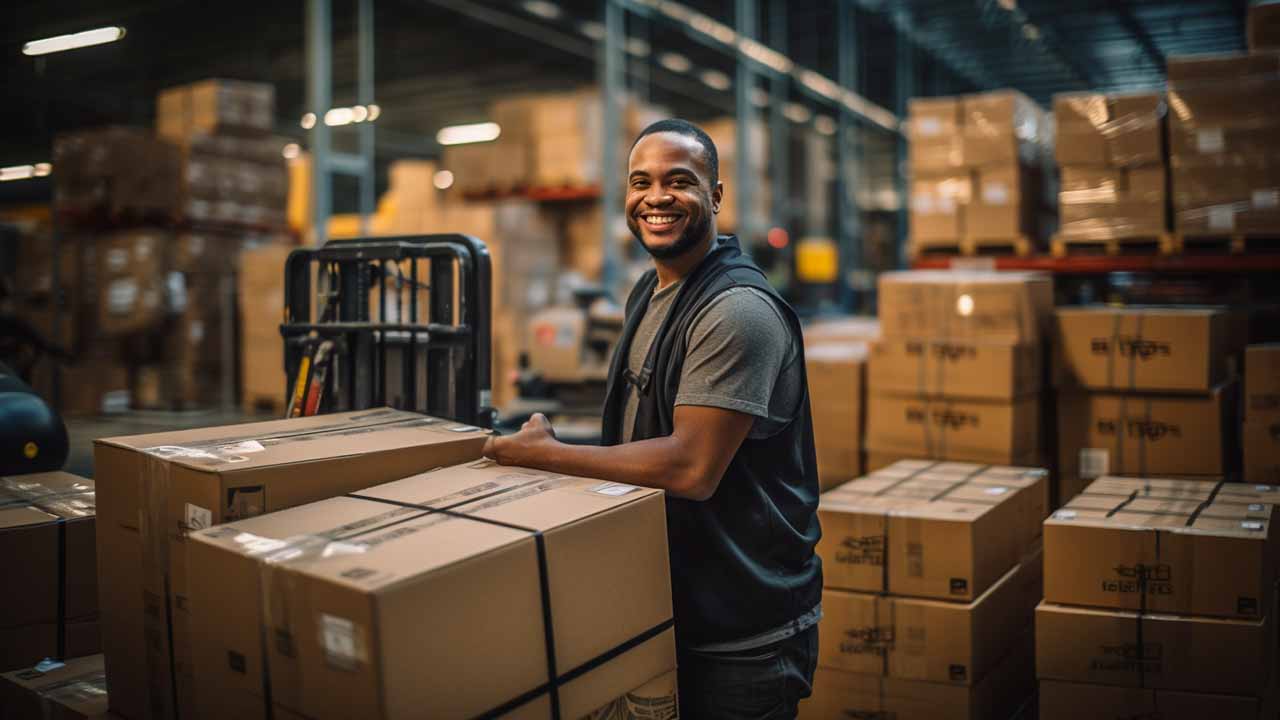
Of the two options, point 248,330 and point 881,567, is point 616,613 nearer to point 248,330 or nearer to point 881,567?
point 881,567

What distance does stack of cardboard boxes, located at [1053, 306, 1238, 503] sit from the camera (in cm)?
460

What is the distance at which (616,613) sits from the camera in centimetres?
188

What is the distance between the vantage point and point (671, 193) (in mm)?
2191

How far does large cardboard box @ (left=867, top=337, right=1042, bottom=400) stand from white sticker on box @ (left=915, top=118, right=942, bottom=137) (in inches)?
101

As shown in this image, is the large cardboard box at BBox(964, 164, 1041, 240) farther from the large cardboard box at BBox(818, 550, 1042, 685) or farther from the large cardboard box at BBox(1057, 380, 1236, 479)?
the large cardboard box at BBox(818, 550, 1042, 685)

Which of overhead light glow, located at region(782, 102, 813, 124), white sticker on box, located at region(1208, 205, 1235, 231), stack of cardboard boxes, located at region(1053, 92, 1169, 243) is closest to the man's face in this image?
stack of cardboard boxes, located at region(1053, 92, 1169, 243)

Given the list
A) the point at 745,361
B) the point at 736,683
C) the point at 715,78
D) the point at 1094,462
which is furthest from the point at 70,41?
the point at 715,78

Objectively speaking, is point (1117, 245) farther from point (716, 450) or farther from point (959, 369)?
point (716, 450)

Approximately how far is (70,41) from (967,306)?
6938mm

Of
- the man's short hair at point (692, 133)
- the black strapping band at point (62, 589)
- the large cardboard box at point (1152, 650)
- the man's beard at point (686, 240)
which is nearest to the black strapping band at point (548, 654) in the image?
the man's beard at point (686, 240)

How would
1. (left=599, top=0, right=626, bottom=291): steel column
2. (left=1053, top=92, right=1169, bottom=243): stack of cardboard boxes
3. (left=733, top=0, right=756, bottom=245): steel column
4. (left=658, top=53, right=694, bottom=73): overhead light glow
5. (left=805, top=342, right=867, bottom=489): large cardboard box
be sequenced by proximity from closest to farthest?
(left=805, top=342, right=867, bottom=489): large cardboard box < (left=1053, top=92, right=1169, bottom=243): stack of cardboard boxes < (left=599, top=0, right=626, bottom=291): steel column < (left=733, top=0, right=756, bottom=245): steel column < (left=658, top=53, right=694, bottom=73): overhead light glow

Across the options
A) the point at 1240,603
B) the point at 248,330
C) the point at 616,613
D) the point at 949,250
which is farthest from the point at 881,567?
the point at 248,330

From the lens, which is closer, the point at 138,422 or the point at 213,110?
the point at 138,422

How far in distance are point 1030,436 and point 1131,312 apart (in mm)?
721
